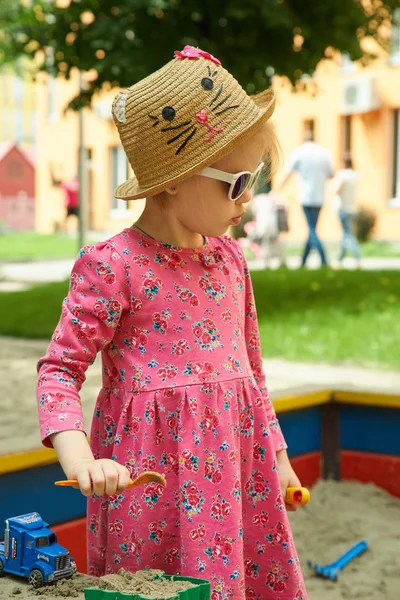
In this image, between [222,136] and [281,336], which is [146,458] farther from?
[281,336]

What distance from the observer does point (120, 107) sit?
6.49 ft

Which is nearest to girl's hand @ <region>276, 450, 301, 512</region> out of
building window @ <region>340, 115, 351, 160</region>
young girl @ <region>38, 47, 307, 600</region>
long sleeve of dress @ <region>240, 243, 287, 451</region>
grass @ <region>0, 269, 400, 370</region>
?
long sleeve of dress @ <region>240, 243, 287, 451</region>

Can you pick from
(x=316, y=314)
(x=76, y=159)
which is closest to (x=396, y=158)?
(x=76, y=159)

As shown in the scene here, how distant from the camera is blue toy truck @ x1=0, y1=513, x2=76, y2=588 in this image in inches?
72.8

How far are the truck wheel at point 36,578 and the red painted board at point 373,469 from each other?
2105 millimetres

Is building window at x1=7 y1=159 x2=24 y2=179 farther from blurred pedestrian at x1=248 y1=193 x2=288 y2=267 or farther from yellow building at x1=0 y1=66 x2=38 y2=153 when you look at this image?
→ blurred pedestrian at x1=248 y1=193 x2=288 y2=267

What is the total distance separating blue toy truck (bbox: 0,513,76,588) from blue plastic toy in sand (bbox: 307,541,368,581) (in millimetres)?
1408

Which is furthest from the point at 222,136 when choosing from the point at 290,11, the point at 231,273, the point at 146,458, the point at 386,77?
the point at 386,77

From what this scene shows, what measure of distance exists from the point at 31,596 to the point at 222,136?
91 cm

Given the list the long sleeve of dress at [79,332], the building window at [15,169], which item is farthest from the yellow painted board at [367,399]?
the building window at [15,169]

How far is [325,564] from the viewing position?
3238mm

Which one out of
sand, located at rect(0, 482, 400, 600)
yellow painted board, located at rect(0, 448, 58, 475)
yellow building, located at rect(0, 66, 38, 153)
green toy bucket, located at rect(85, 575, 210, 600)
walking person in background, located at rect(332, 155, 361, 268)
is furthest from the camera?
yellow building, located at rect(0, 66, 38, 153)

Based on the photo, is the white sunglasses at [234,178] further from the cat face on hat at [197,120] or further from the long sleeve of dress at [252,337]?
the long sleeve of dress at [252,337]

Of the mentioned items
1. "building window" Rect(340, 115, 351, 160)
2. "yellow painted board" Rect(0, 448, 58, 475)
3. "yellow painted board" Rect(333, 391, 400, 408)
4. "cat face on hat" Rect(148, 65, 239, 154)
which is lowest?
"yellow painted board" Rect(0, 448, 58, 475)
